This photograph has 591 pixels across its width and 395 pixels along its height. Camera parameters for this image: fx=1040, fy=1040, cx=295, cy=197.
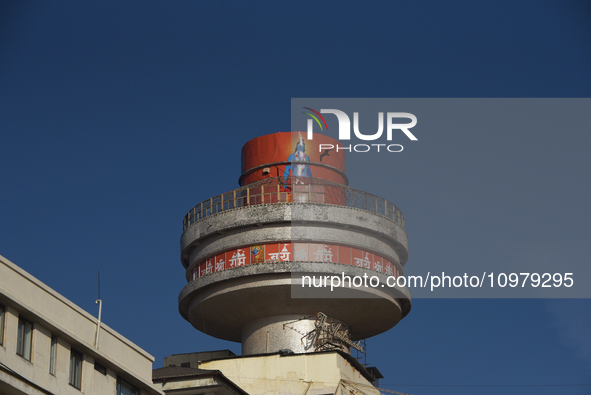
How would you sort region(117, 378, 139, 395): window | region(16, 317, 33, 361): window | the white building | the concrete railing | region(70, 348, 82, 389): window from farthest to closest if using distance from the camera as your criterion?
1. the concrete railing
2. region(117, 378, 139, 395): window
3. region(70, 348, 82, 389): window
4. region(16, 317, 33, 361): window
5. the white building

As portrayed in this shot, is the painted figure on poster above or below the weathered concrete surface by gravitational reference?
above

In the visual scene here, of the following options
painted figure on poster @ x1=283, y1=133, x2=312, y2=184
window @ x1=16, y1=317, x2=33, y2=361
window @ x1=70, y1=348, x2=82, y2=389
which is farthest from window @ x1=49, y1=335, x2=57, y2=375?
painted figure on poster @ x1=283, y1=133, x2=312, y2=184

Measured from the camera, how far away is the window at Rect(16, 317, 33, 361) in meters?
31.6

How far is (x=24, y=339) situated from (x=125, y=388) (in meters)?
6.23

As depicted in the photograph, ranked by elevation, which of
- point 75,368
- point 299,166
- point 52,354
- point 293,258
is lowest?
point 75,368

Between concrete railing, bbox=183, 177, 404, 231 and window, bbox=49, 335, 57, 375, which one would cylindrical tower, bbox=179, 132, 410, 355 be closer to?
concrete railing, bbox=183, 177, 404, 231

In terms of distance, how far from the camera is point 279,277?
53812 millimetres

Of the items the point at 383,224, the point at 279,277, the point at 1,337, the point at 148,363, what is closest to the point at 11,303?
the point at 1,337

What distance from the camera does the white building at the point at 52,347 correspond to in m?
31.0

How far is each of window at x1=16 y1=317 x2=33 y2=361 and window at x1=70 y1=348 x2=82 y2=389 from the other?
2.27 metres

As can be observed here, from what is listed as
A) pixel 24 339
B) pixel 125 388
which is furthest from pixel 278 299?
pixel 24 339

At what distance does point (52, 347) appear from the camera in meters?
33.2

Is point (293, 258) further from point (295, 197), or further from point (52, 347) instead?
point (52, 347)

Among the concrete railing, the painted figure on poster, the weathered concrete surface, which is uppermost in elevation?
the painted figure on poster
